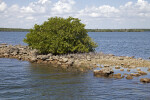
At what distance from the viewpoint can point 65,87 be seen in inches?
758

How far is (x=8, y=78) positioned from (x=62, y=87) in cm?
638

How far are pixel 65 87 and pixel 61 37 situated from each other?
15.5 meters

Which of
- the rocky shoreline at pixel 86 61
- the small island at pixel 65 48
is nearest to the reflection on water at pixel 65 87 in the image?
the rocky shoreline at pixel 86 61

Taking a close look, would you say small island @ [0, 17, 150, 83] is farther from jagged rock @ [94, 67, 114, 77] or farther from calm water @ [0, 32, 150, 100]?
calm water @ [0, 32, 150, 100]

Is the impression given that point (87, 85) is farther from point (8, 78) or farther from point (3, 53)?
point (3, 53)

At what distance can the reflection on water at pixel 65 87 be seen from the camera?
17.0 meters

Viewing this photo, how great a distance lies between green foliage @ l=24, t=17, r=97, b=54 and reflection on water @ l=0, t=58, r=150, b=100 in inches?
352

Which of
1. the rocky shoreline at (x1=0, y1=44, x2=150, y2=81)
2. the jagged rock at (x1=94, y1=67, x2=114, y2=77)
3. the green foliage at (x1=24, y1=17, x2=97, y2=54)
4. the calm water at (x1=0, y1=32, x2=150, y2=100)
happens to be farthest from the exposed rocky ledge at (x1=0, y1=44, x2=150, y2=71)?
the calm water at (x1=0, y1=32, x2=150, y2=100)

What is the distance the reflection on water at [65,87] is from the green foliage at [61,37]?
8.95 m

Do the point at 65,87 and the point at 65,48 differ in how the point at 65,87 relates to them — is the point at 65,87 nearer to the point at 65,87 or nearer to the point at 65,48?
the point at 65,87

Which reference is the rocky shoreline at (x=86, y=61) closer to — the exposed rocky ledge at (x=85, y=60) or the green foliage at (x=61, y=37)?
the exposed rocky ledge at (x=85, y=60)

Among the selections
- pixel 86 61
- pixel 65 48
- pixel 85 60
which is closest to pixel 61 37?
pixel 65 48

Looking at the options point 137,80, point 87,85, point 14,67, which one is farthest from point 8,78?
point 137,80

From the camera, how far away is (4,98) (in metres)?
16.3
